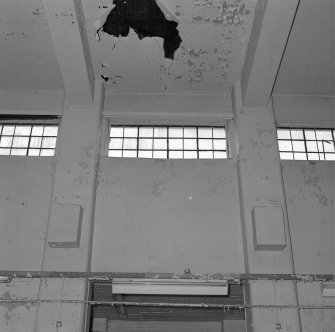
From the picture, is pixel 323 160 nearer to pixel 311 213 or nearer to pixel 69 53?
pixel 311 213

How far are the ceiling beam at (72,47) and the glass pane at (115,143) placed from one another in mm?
659

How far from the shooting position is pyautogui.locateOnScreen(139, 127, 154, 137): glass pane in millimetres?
6832

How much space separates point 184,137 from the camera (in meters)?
6.82

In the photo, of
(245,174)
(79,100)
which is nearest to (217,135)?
(245,174)

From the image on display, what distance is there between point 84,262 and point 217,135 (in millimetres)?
2796

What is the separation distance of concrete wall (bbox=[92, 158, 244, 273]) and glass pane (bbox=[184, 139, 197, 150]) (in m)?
0.38

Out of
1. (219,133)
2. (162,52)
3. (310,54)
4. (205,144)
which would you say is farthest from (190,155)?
(310,54)

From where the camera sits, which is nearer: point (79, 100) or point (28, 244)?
point (28, 244)

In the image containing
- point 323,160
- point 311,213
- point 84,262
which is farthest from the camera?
point 323,160

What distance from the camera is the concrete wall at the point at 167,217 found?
5.75m

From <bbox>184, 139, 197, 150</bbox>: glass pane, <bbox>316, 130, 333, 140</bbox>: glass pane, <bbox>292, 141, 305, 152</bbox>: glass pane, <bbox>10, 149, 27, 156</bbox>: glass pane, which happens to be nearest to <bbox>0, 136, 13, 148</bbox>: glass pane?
<bbox>10, 149, 27, 156</bbox>: glass pane

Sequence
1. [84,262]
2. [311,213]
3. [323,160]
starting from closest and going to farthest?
[84,262] → [311,213] → [323,160]

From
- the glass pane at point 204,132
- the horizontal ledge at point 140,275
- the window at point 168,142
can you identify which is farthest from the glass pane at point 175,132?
the horizontal ledge at point 140,275

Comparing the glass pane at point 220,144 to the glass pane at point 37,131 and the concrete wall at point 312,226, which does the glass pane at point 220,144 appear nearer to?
the concrete wall at point 312,226
